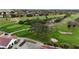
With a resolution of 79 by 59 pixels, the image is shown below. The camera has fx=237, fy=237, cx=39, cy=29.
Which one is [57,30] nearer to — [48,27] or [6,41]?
[48,27]

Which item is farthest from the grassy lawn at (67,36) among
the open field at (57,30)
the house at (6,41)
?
the house at (6,41)

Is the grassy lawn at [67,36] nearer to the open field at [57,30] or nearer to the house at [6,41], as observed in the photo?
the open field at [57,30]

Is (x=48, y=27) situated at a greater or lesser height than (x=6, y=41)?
greater

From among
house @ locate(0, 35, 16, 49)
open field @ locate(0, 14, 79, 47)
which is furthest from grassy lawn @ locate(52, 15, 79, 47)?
house @ locate(0, 35, 16, 49)

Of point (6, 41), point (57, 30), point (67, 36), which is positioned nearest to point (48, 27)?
point (57, 30)

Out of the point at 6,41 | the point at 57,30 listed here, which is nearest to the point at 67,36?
the point at 57,30

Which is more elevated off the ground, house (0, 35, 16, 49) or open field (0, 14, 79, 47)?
open field (0, 14, 79, 47)

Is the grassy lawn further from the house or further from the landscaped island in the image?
the house

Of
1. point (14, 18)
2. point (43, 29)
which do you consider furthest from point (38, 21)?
point (14, 18)

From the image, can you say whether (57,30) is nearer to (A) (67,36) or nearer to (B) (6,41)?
(A) (67,36)

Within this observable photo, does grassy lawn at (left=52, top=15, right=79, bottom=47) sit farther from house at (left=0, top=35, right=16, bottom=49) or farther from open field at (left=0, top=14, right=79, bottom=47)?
house at (left=0, top=35, right=16, bottom=49)
